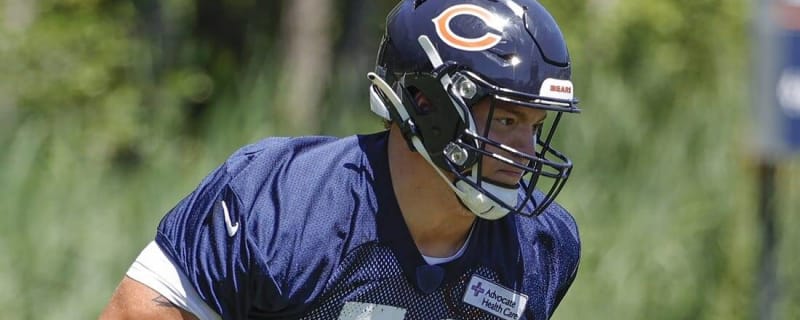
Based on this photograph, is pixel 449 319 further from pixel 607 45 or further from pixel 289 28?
pixel 289 28

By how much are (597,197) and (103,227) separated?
2.39 metres

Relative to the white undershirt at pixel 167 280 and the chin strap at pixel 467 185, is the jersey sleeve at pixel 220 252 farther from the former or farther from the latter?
the chin strap at pixel 467 185

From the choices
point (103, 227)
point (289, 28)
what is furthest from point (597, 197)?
point (289, 28)

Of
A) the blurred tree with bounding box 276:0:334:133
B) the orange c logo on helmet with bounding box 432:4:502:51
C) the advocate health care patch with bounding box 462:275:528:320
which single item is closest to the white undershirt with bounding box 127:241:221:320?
the advocate health care patch with bounding box 462:275:528:320

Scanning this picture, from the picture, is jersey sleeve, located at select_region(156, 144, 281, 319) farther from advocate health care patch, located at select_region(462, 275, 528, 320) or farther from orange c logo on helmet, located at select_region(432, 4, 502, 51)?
orange c logo on helmet, located at select_region(432, 4, 502, 51)

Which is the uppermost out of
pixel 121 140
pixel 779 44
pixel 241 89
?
pixel 779 44

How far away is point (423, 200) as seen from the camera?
3.56 m

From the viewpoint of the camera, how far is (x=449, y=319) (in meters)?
3.60

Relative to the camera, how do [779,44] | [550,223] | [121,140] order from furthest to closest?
[121,140] → [779,44] → [550,223]

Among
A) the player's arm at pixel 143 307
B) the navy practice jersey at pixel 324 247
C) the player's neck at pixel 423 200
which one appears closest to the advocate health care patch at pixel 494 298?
the navy practice jersey at pixel 324 247

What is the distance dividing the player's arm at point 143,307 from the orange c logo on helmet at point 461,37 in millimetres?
843

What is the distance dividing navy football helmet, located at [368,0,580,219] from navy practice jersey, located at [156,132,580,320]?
0.50ft

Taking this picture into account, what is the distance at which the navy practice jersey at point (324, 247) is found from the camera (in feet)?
11.1

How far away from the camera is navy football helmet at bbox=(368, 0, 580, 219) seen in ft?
11.2
